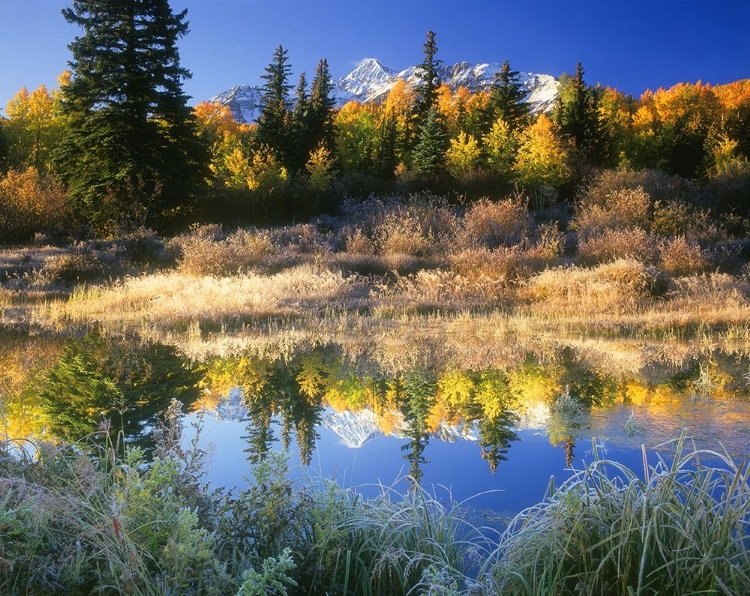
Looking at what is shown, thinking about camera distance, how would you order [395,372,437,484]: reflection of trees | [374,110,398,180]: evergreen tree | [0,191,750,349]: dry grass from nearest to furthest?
[395,372,437,484]: reflection of trees
[0,191,750,349]: dry grass
[374,110,398,180]: evergreen tree

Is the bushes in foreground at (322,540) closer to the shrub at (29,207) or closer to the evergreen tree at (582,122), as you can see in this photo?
the shrub at (29,207)

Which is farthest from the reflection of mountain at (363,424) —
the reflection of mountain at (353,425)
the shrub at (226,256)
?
the shrub at (226,256)

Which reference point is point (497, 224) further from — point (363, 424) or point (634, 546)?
point (634, 546)

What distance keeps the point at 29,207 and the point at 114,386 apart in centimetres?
2279

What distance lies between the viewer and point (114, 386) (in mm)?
6406

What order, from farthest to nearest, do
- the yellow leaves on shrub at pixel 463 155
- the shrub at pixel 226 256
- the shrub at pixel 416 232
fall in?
the yellow leaves on shrub at pixel 463 155
the shrub at pixel 416 232
the shrub at pixel 226 256

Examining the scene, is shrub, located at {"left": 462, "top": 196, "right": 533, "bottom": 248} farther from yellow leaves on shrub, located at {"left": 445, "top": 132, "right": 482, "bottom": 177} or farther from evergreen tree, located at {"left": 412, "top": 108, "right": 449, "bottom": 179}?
yellow leaves on shrub, located at {"left": 445, "top": 132, "right": 482, "bottom": 177}

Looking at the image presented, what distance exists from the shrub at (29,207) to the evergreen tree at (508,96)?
3476 cm

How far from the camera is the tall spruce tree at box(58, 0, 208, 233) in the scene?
27969 mm

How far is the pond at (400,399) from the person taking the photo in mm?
4578

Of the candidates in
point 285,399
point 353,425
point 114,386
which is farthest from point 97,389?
point 353,425

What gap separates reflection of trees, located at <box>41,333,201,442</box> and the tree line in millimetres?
18753

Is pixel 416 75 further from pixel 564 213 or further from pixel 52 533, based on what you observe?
pixel 52 533

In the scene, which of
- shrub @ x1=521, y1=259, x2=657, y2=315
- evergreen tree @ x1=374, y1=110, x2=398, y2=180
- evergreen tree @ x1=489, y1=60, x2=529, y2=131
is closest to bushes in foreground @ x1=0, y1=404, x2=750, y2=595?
shrub @ x1=521, y1=259, x2=657, y2=315
